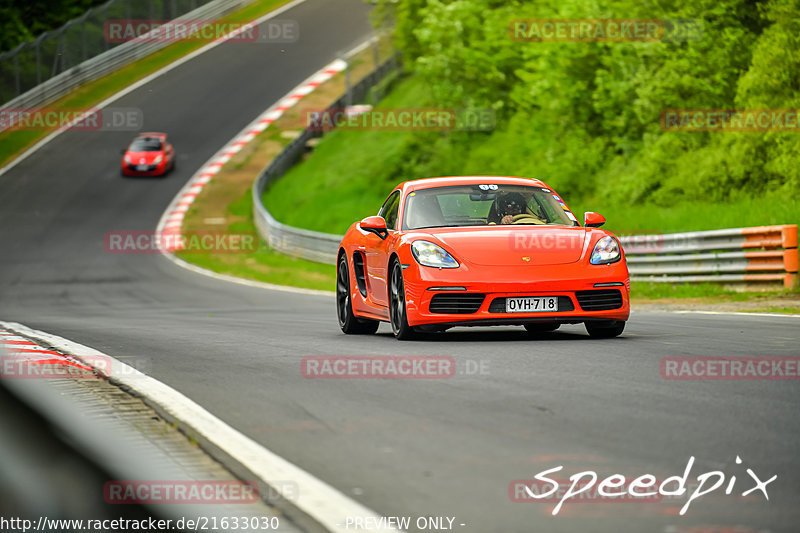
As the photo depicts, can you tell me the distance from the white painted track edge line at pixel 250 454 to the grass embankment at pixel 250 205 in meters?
18.5

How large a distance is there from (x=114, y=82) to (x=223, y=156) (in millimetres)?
10978

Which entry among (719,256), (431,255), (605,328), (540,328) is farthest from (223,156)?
(605,328)

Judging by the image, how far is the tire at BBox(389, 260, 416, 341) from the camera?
10.1 m

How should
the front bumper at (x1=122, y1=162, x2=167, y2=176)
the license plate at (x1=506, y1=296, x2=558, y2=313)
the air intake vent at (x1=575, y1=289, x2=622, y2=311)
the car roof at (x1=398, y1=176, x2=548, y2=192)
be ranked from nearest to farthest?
the license plate at (x1=506, y1=296, x2=558, y2=313), the air intake vent at (x1=575, y1=289, x2=622, y2=311), the car roof at (x1=398, y1=176, x2=548, y2=192), the front bumper at (x1=122, y1=162, x2=167, y2=176)

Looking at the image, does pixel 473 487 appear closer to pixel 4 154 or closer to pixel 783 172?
pixel 783 172

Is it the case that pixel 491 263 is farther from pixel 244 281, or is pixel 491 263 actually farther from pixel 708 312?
pixel 244 281

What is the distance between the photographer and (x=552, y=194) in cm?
1131

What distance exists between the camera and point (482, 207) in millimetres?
11039

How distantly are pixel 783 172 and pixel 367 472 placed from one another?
19791 mm

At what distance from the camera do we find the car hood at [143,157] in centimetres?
4316

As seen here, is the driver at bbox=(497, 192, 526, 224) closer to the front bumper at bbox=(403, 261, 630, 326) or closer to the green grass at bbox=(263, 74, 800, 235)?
the front bumper at bbox=(403, 261, 630, 326)

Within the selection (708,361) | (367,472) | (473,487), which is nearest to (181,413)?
(367,472)

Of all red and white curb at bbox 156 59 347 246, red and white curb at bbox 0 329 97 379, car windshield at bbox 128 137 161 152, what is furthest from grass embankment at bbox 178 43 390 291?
red and white curb at bbox 0 329 97 379

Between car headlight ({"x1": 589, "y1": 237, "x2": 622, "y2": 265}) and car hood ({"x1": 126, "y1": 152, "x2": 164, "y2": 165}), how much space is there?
3483 centimetres
